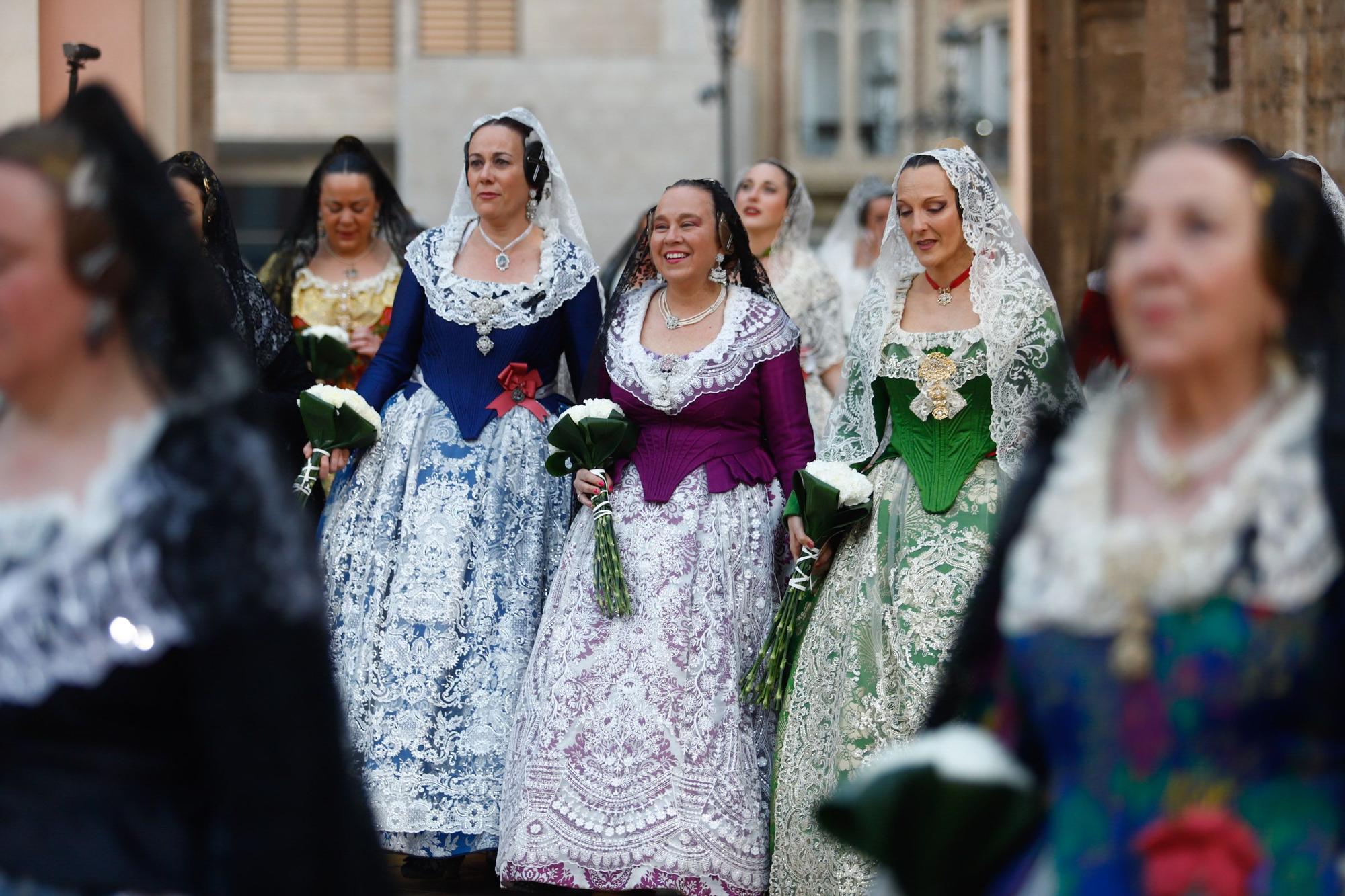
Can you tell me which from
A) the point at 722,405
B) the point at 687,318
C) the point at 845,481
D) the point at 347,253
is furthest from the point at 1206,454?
the point at 347,253

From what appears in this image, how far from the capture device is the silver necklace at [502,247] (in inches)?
259

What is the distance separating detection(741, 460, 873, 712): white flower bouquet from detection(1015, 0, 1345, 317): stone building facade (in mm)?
3105

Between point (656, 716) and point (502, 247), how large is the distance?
1891 mm

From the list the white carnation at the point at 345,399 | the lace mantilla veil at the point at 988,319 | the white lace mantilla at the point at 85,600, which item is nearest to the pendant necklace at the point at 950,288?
the lace mantilla veil at the point at 988,319

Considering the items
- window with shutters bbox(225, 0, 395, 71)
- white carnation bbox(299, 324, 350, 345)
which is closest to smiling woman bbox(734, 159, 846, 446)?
white carnation bbox(299, 324, 350, 345)

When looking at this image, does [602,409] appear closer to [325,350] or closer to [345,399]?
[345,399]

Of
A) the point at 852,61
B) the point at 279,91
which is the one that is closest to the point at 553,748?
the point at 279,91

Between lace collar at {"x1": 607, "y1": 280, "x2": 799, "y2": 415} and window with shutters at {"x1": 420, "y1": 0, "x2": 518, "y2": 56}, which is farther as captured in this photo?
window with shutters at {"x1": 420, "y1": 0, "x2": 518, "y2": 56}

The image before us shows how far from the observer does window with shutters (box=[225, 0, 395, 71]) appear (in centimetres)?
2445

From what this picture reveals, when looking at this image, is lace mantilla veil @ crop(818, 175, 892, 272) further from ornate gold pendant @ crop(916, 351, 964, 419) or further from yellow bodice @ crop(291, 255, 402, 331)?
ornate gold pendant @ crop(916, 351, 964, 419)

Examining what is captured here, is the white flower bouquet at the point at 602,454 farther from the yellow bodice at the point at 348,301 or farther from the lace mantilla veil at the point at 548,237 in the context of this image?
the yellow bodice at the point at 348,301

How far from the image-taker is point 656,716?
18.7ft

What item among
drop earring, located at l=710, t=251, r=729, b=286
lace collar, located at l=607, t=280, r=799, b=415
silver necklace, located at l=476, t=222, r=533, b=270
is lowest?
lace collar, located at l=607, t=280, r=799, b=415

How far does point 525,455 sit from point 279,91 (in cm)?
1919
